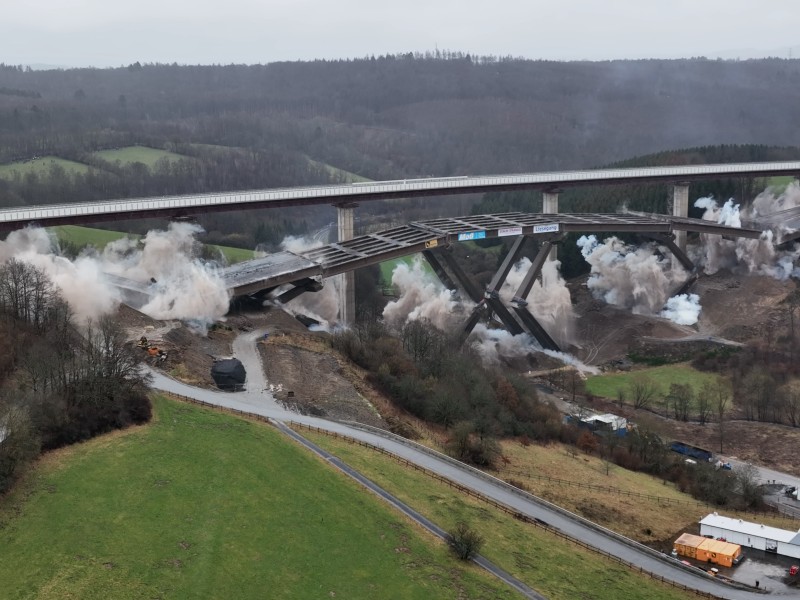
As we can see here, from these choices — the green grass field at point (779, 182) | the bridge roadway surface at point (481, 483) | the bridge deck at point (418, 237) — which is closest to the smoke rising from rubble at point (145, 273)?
the bridge deck at point (418, 237)

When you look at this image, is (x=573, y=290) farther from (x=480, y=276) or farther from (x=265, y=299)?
(x=265, y=299)

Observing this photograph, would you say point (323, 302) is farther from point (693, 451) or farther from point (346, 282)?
point (693, 451)

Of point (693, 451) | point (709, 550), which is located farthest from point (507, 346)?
point (709, 550)

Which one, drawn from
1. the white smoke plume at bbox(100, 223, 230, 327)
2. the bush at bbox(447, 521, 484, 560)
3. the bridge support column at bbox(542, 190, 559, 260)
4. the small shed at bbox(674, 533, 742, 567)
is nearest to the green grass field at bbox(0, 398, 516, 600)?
the bush at bbox(447, 521, 484, 560)

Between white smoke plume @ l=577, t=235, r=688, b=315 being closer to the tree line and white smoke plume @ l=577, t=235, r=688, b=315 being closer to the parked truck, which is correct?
the parked truck

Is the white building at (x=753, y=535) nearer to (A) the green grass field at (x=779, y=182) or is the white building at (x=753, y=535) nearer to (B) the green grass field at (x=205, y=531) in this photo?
(B) the green grass field at (x=205, y=531)

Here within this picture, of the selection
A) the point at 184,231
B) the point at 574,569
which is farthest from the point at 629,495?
the point at 184,231
